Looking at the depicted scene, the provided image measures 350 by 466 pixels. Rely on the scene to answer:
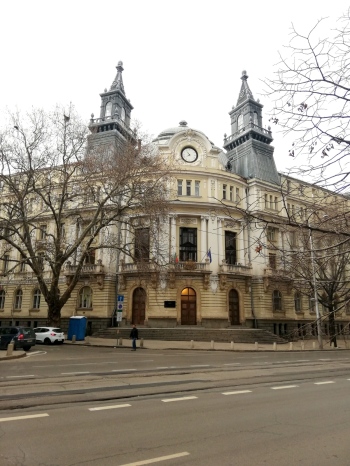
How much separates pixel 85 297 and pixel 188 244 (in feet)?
41.7

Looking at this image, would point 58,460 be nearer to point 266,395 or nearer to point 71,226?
point 266,395

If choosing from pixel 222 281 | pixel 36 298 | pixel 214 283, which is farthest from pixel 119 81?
pixel 222 281

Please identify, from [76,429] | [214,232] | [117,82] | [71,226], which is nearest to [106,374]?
[76,429]

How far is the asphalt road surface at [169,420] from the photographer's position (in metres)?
4.78

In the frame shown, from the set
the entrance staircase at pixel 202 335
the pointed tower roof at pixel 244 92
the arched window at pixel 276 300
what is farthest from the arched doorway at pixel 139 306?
the pointed tower roof at pixel 244 92

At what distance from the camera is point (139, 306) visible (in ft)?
119

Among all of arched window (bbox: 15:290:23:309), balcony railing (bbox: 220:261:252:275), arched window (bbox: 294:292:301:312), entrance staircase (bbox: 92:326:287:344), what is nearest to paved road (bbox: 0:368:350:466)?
entrance staircase (bbox: 92:326:287:344)

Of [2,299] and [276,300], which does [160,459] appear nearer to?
[276,300]

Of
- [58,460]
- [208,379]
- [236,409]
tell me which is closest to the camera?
[58,460]

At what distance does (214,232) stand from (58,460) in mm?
33405

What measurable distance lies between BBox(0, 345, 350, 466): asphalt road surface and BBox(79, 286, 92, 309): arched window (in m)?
26.2

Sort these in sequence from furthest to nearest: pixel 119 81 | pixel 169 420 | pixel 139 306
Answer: pixel 119 81
pixel 139 306
pixel 169 420

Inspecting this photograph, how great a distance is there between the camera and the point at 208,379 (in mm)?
11336

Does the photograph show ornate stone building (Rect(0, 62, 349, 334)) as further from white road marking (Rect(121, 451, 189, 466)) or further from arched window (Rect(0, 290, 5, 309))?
white road marking (Rect(121, 451, 189, 466))
